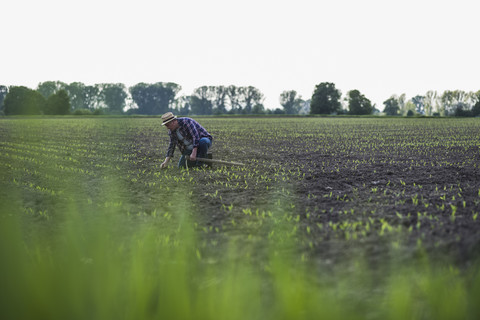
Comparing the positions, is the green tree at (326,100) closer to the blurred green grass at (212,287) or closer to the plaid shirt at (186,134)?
the plaid shirt at (186,134)

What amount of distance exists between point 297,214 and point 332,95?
8860 centimetres

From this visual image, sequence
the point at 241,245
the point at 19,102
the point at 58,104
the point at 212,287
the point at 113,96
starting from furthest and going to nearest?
the point at 113,96 < the point at 19,102 < the point at 58,104 < the point at 241,245 < the point at 212,287

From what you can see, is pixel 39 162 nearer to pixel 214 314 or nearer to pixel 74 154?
pixel 74 154

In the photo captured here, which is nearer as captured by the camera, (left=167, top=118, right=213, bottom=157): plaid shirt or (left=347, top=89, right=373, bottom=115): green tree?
(left=167, top=118, right=213, bottom=157): plaid shirt

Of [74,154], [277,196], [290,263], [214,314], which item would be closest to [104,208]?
[277,196]

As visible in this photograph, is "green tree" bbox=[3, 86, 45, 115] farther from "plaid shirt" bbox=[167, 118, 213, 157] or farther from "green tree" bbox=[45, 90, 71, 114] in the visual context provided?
"plaid shirt" bbox=[167, 118, 213, 157]

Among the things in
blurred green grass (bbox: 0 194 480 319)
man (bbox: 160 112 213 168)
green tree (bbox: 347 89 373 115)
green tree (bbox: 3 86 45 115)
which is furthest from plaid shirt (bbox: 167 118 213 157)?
green tree (bbox: 347 89 373 115)

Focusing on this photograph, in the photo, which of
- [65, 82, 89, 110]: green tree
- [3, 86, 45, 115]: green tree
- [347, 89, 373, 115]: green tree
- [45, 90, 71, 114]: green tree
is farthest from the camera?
[65, 82, 89, 110]: green tree

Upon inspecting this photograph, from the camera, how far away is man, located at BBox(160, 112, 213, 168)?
28.7 feet

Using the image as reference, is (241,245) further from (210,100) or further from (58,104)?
(210,100)

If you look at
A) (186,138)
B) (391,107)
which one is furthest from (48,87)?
(186,138)

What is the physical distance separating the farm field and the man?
2.07 ft

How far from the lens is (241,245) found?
4051 millimetres

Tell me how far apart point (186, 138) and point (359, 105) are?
80547 mm
